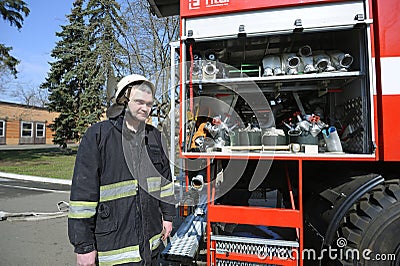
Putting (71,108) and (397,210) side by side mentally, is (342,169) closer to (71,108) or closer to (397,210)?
(397,210)

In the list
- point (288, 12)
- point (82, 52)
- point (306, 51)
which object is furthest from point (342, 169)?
point (82, 52)

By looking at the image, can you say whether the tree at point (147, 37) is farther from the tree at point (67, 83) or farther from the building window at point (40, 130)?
the building window at point (40, 130)

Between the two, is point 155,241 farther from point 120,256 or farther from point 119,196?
point 119,196

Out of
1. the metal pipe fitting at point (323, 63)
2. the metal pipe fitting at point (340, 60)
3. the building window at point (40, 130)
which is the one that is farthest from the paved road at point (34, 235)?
the building window at point (40, 130)

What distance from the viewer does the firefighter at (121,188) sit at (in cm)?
213

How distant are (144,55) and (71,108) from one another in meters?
11.1

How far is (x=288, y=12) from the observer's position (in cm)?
270

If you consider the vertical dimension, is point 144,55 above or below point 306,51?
above

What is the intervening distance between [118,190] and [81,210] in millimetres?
305

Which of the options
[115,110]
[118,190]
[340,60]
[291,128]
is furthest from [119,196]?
[340,60]

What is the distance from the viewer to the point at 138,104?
2.36 m

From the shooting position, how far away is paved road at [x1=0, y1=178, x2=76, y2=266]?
399cm

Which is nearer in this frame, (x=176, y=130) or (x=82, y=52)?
(x=176, y=130)

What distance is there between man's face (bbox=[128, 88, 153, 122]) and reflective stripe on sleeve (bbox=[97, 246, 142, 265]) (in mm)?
1040
